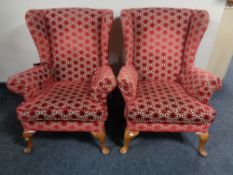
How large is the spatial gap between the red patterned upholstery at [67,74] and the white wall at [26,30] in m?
0.21

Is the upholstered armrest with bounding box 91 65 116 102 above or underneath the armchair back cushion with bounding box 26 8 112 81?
underneath

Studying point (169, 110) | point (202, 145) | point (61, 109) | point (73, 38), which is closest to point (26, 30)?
point (73, 38)

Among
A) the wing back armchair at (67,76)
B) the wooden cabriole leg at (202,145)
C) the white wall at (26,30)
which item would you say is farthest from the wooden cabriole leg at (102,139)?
the white wall at (26,30)

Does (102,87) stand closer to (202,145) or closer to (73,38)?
(73,38)

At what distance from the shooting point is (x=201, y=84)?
1251mm

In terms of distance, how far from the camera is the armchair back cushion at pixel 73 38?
1.50 meters

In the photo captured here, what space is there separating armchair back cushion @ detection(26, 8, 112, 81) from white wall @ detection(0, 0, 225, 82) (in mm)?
219

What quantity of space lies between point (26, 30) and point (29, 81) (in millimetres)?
761

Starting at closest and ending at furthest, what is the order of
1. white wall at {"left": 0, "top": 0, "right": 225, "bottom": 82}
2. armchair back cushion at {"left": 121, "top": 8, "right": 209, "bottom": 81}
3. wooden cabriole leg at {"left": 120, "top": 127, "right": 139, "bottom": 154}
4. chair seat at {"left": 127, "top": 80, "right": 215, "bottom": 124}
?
chair seat at {"left": 127, "top": 80, "right": 215, "bottom": 124}, wooden cabriole leg at {"left": 120, "top": 127, "right": 139, "bottom": 154}, armchair back cushion at {"left": 121, "top": 8, "right": 209, "bottom": 81}, white wall at {"left": 0, "top": 0, "right": 225, "bottom": 82}

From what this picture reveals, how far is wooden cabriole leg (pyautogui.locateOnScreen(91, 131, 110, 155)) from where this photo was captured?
4.33 ft

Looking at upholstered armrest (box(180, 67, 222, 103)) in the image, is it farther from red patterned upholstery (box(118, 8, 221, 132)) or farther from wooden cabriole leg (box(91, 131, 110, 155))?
wooden cabriole leg (box(91, 131, 110, 155))

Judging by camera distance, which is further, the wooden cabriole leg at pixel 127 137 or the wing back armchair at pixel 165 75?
the wooden cabriole leg at pixel 127 137

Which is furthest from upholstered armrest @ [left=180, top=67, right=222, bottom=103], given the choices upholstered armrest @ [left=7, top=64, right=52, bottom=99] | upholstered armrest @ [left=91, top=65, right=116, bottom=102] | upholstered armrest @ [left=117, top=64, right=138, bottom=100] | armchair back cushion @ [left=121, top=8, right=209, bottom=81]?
upholstered armrest @ [left=7, top=64, right=52, bottom=99]

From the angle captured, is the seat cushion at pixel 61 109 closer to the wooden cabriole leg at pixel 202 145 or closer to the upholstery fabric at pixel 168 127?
the upholstery fabric at pixel 168 127
